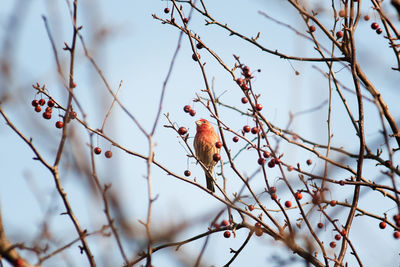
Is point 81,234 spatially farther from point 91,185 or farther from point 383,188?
point 383,188

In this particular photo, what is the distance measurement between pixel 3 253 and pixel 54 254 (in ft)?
1.01

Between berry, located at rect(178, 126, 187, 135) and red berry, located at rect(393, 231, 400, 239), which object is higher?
berry, located at rect(178, 126, 187, 135)

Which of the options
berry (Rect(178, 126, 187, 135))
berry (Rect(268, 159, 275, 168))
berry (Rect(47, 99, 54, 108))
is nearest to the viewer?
berry (Rect(268, 159, 275, 168))

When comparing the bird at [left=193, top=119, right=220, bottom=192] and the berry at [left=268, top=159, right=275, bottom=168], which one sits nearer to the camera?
the berry at [left=268, top=159, right=275, bottom=168]

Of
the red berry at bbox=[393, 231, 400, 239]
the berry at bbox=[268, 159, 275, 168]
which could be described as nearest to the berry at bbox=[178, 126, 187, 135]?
the berry at bbox=[268, 159, 275, 168]

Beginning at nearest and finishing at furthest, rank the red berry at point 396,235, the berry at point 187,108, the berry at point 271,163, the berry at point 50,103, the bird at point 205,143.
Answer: the berry at point 271,163 → the red berry at point 396,235 → the berry at point 50,103 → the berry at point 187,108 → the bird at point 205,143

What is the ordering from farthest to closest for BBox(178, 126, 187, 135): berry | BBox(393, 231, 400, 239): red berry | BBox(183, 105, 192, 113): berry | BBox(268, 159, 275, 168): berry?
BBox(183, 105, 192, 113): berry
BBox(178, 126, 187, 135): berry
BBox(393, 231, 400, 239): red berry
BBox(268, 159, 275, 168): berry

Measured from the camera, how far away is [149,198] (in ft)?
10.3

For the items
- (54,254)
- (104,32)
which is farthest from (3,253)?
(104,32)

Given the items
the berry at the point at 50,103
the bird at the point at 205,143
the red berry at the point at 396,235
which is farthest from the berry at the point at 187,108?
the bird at the point at 205,143

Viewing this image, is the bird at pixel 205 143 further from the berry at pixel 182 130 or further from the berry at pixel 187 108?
the berry at pixel 182 130

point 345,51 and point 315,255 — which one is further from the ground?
point 345,51

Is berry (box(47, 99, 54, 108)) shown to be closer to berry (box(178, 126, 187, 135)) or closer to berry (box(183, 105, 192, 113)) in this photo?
berry (box(178, 126, 187, 135))

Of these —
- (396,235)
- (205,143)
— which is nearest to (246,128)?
(396,235)
